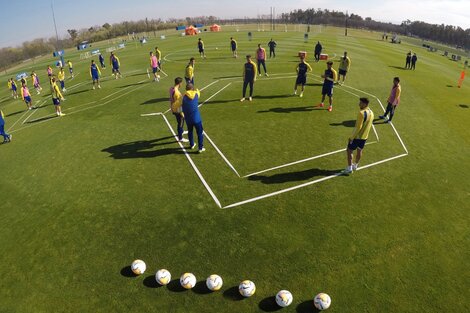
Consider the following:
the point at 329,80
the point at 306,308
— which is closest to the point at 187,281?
the point at 306,308

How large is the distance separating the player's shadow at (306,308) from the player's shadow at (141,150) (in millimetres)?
8401

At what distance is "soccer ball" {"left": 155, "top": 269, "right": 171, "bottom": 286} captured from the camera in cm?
690

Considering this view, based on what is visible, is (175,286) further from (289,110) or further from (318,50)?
(318,50)

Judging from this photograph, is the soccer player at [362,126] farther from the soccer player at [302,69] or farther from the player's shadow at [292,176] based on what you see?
the soccer player at [302,69]

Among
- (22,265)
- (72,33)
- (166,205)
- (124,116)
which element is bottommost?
(22,265)

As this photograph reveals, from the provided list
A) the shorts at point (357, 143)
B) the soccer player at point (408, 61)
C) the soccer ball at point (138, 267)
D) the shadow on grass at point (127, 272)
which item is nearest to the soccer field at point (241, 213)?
the shadow on grass at point (127, 272)

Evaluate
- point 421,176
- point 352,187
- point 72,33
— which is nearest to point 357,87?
point 421,176

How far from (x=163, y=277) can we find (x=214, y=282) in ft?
4.08

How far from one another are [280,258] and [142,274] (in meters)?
3.51

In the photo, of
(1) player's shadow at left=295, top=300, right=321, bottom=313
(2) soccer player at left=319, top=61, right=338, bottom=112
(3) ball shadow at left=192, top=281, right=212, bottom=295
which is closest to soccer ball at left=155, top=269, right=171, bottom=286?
(3) ball shadow at left=192, top=281, right=212, bottom=295

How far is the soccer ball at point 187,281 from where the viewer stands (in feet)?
22.2

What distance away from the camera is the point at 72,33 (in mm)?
125312

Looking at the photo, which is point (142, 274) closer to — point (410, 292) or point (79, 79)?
point (410, 292)

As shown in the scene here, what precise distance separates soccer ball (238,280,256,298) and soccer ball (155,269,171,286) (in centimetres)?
174
